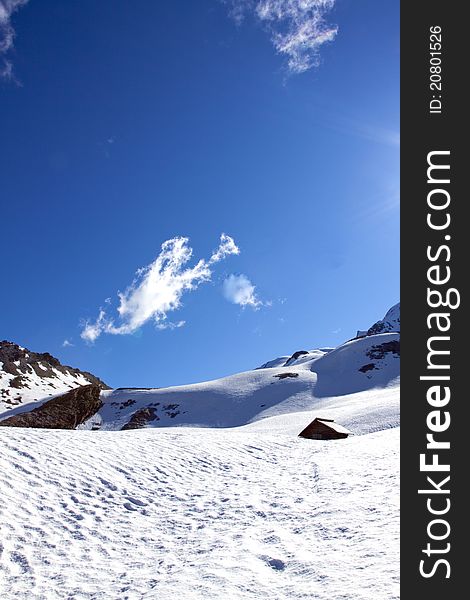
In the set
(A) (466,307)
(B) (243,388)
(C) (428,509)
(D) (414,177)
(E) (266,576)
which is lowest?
(E) (266,576)

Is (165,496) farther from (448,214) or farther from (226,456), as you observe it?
(448,214)

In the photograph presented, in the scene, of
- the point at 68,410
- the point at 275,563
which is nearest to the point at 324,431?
the point at 275,563

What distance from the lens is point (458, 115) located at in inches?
269

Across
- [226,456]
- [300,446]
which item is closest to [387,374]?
[300,446]

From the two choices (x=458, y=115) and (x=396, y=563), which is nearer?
(x=396, y=563)

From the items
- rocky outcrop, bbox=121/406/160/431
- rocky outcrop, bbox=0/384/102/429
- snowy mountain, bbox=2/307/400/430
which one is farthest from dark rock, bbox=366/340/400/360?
rocky outcrop, bbox=0/384/102/429

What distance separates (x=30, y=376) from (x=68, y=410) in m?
37.6

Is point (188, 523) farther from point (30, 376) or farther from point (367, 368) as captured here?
point (30, 376)

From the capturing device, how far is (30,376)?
109 m

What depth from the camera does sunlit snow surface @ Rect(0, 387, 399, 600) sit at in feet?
21.4

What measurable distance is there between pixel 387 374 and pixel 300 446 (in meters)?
71.0

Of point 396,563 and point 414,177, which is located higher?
point 414,177

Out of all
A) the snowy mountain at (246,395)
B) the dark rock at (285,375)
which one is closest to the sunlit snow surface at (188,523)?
the snowy mountain at (246,395)

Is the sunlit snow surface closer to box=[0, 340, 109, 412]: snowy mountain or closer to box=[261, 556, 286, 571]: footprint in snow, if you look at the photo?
box=[261, 556, 286, 571]: footprint in snow
